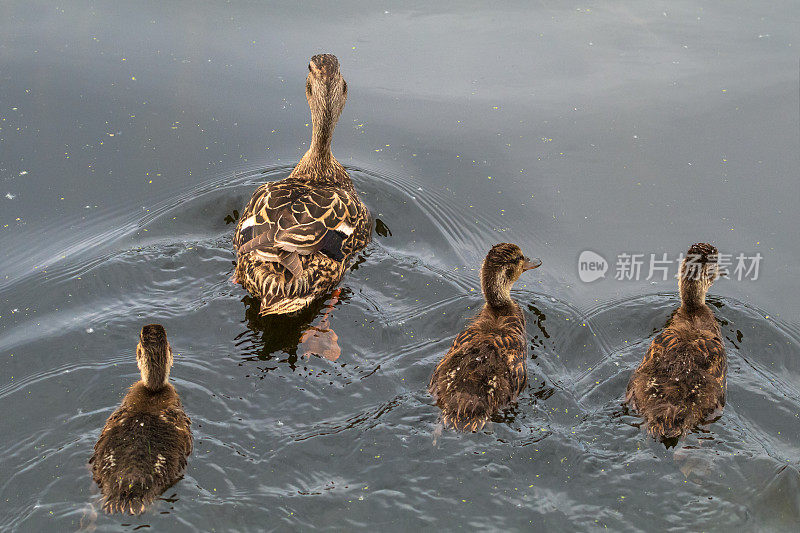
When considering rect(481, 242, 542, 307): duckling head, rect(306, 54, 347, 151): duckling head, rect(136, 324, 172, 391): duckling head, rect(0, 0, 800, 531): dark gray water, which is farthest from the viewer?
rect(306, 54, 347, 151): duckling head

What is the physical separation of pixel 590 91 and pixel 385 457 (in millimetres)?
4842

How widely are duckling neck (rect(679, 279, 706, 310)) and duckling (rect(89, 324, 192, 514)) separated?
3.77m

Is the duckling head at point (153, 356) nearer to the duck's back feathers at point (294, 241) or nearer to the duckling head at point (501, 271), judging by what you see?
the duck's back feathers at point (294, 241)

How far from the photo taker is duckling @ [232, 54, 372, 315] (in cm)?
625

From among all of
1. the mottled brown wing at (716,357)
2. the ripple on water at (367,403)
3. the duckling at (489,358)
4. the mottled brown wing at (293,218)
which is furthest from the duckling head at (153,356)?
the mottled brown wing at (716,357)

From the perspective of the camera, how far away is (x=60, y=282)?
6.33 metres

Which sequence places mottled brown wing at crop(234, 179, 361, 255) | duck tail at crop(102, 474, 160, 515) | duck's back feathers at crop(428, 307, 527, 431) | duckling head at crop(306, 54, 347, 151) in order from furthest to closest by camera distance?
duckling head at crop(306, 54, 347, 151)
mottled brown wing at crop(234, 179, 361, 255)
duck's back feathers at crop(428, 307, 527, 431)
duck tail at crop(102, 474, 160, 515)

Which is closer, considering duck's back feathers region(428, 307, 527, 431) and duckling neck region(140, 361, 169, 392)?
duckling neck region(140, 361, 169, 392)

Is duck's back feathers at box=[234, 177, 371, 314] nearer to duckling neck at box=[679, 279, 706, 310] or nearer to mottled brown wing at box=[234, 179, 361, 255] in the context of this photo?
mottled brown wing at box=[234, 179, 361, 255]

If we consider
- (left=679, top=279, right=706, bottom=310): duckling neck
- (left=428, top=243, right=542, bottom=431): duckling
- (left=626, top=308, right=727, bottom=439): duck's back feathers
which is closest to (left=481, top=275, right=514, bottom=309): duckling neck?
(left=428, top=243, right=542, bottom=431): duckling

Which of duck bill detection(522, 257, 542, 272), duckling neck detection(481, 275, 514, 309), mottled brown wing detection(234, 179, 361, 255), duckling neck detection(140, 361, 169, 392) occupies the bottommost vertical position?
duckling neck detection(140, 361, 169, 392)

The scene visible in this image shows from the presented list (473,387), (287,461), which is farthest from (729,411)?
(287,461)

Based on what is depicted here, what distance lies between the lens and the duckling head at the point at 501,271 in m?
6.13

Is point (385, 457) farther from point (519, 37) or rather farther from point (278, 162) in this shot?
point (519, 37)
